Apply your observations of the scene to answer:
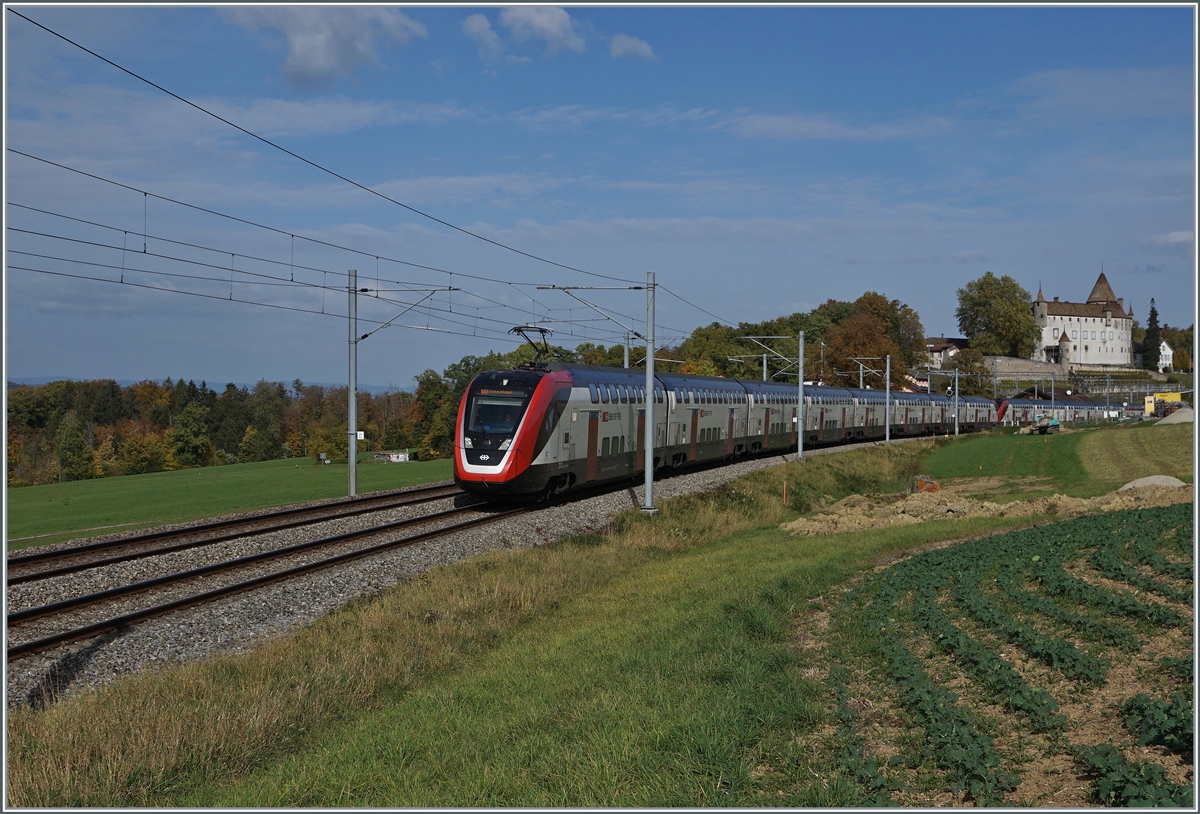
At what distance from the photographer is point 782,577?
646 inches

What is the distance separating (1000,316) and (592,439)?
16307cm

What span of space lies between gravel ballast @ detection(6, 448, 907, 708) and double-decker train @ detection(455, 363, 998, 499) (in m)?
1.65

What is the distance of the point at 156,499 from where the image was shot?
38.8 metres

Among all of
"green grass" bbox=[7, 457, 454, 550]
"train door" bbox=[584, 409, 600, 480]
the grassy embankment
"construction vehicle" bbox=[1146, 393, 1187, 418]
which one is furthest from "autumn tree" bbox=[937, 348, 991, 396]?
the grassy embankment

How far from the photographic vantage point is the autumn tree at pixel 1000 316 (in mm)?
173625

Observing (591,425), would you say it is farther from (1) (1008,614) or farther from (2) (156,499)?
(2) (156,499)

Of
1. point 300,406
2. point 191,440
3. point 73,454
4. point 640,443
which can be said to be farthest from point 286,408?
point 640,443

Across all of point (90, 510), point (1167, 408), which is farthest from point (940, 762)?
point (1167, 408)

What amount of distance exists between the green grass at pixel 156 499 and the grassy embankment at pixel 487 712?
51.0 ft

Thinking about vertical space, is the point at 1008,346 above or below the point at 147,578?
above

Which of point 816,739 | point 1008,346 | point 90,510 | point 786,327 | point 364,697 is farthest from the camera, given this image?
point 1008,346

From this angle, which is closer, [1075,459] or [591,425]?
[591,425]

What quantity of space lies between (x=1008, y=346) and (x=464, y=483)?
171 metres

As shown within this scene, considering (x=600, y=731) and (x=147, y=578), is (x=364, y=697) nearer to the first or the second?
(x=600, y=731)
